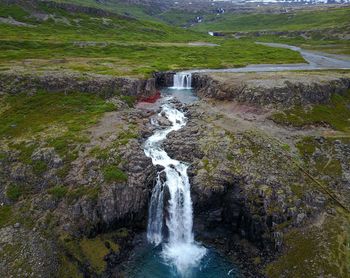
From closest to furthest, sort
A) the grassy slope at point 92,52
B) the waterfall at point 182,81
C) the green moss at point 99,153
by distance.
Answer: the green moss at point 99,153
the waterfall at point 182,81
the grassy slope at point 92,52

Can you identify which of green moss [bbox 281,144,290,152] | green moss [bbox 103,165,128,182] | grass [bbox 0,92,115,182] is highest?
grass [bbox 0,92,115,182]

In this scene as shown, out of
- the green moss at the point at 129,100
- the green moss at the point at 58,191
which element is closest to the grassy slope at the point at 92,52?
the green moss at the point at 129,100

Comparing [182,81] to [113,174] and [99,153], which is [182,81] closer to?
[99,153]

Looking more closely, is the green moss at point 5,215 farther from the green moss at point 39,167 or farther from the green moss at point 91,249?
the green moss at point 91,249

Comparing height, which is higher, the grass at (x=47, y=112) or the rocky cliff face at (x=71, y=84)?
the rocky cliff face at (x=71, y=84)

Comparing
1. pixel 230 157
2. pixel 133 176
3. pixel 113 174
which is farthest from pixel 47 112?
pixel 230 157

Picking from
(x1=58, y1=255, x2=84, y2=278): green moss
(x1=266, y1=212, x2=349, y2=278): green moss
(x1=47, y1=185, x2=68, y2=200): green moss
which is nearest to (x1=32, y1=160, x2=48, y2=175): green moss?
(x1=47, y1=185, x2=68, y2=200): green moss

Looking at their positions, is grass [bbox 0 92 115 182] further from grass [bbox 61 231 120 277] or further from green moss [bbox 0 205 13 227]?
grass [bbox 61 231 120 277]
